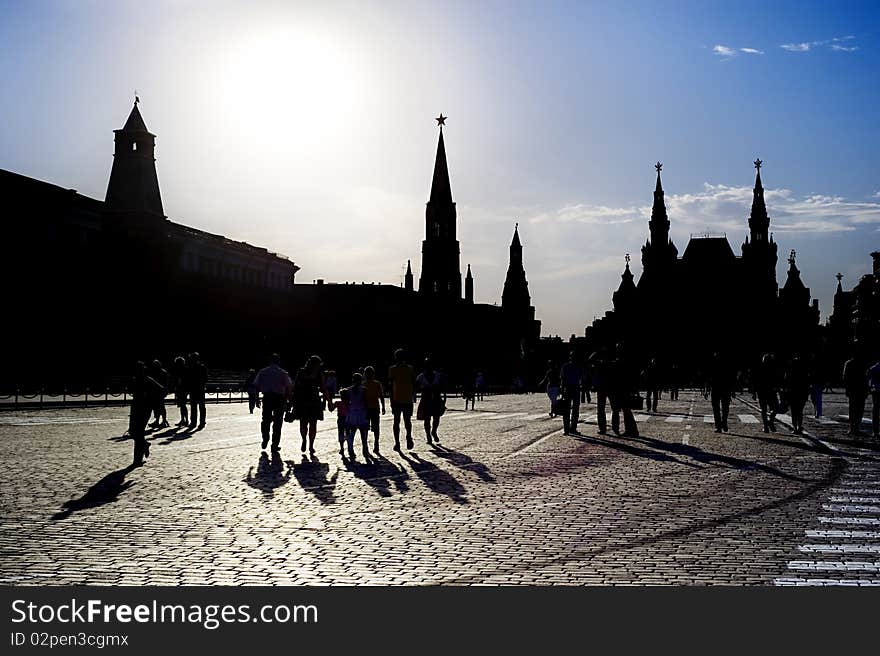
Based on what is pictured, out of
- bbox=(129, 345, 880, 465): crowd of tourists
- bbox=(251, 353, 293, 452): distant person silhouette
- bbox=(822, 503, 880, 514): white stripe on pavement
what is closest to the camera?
bbox=(822, 503, 880, 514): white stripe on pavement

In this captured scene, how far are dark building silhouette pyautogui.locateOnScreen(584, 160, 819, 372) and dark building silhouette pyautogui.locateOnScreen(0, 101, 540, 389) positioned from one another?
1794cm

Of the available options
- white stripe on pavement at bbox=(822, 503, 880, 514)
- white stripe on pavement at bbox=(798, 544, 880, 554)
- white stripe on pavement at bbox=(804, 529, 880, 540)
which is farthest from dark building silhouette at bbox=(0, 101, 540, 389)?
white stripe on pavement at bbox=(798, 544, 880, 554)

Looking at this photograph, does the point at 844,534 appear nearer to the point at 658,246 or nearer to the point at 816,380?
the point at 816,380

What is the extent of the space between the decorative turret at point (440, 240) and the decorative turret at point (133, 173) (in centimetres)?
4227

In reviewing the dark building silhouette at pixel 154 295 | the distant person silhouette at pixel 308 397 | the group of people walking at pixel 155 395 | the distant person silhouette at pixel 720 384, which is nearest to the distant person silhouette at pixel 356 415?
the distant person silhouette at pixel 308 397

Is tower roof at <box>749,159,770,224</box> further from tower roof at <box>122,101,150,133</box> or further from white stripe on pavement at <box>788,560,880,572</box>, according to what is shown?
white stripe on pavement at <box>788,560,880,572</box>

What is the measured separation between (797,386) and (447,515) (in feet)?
47.3

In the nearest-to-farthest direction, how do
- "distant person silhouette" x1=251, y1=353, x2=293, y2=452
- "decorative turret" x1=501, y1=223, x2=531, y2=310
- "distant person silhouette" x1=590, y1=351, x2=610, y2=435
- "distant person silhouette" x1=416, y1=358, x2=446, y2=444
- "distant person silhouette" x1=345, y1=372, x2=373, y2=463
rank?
1. "distant person silhouette" x1=345, y1=372, x2=373, y2=463
2. "distant person silhouette" x1=251, y1=353, x2=293, y2=452
3. "distant person silhouette" x1=416, y1=358, x2=446, y2=444
4. "distant person silhouette" x1=590, y1=351, x2=610, y2=435
5. "decorative turret" x1=501, y1=223, x2=531, y2=310

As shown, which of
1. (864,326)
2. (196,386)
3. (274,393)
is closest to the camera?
(274,393)

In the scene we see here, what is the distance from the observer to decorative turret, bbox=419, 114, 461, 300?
368ft

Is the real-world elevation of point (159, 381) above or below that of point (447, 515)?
above

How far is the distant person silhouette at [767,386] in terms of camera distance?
75.4ft

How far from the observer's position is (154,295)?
2847 inches

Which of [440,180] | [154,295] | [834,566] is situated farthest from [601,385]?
[440,180]
